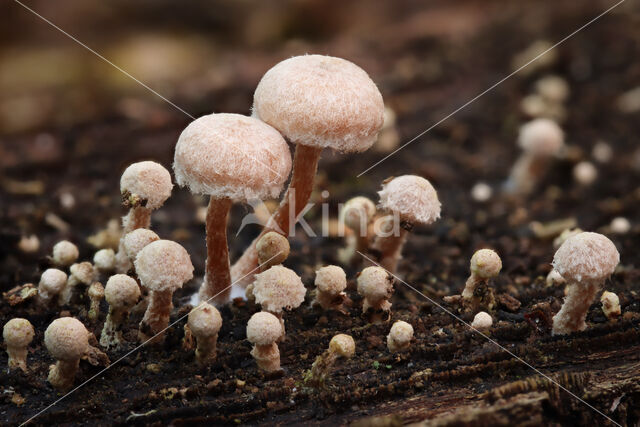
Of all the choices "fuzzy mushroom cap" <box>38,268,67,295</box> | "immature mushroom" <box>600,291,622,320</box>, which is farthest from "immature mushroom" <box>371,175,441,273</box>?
"fuzzy mushroom cap" <box>38,268,67,295</box>

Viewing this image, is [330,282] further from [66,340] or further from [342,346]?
[66,340]

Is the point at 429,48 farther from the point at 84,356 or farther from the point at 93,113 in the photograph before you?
the point at 84,356

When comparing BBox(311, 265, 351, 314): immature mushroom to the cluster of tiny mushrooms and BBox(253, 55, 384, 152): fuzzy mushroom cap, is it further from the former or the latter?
BBox(253, 55, 384, 152): fuzzy mushroom cap

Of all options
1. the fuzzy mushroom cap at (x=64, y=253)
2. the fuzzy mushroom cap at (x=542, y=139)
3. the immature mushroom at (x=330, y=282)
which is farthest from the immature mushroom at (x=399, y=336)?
the fuzzy mushroom cap at (x=542, y=139)

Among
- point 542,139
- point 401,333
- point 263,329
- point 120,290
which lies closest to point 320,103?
point 263,329

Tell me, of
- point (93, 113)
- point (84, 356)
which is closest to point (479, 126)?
point (93, 113)

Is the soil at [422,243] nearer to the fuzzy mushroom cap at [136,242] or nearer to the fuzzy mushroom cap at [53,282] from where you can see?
the fuzzy mushroom cap at [53,282]
